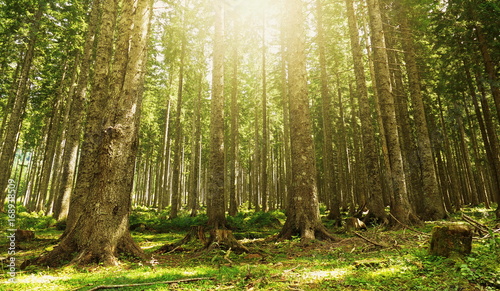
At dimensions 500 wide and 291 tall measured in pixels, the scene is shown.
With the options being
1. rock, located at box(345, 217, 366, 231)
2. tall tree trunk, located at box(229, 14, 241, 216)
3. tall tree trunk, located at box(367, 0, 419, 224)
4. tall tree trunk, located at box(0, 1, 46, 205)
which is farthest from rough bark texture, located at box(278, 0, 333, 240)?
tall tree trunk, located at box(0, 1, 46, 205)

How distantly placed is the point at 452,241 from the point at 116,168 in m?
6.84

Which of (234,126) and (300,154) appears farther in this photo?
(234,126)

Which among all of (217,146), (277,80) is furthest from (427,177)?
(277,80)

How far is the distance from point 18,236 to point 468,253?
1288 cm

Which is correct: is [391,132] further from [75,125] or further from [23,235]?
[23,235]

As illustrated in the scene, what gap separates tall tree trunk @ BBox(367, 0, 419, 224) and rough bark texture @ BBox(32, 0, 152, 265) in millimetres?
8544

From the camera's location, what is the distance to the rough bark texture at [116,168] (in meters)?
5.80

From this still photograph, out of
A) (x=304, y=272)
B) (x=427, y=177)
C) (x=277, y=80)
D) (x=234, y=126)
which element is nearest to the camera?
(x=304, y=272)

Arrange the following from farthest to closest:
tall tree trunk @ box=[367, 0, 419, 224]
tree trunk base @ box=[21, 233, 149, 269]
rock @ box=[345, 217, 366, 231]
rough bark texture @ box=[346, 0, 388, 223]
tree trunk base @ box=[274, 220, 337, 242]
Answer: rough bark texture @ box=[346, 0, 388, 223] → rock @ box=[345, 217, 366, 231] → tall tree trunk @ box=[367, 0, 419, 224] → tree trunk base @ box=[274, 220, 337, 242] → tree trunk base @ box=[21, 233, 149, 269]

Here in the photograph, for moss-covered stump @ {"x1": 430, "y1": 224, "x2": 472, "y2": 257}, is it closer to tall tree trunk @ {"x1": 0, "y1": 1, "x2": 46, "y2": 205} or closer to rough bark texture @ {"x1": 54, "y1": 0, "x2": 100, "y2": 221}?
rough bark texture @ {"x1": 54, "y1": 0, "x2": 100, "y2": 221}

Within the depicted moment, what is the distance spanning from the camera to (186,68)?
18.8m

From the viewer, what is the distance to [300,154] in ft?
27.1

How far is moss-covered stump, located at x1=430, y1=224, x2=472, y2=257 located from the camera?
4.20m

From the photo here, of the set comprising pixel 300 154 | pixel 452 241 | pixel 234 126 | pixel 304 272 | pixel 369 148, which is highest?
pixel 234 126
